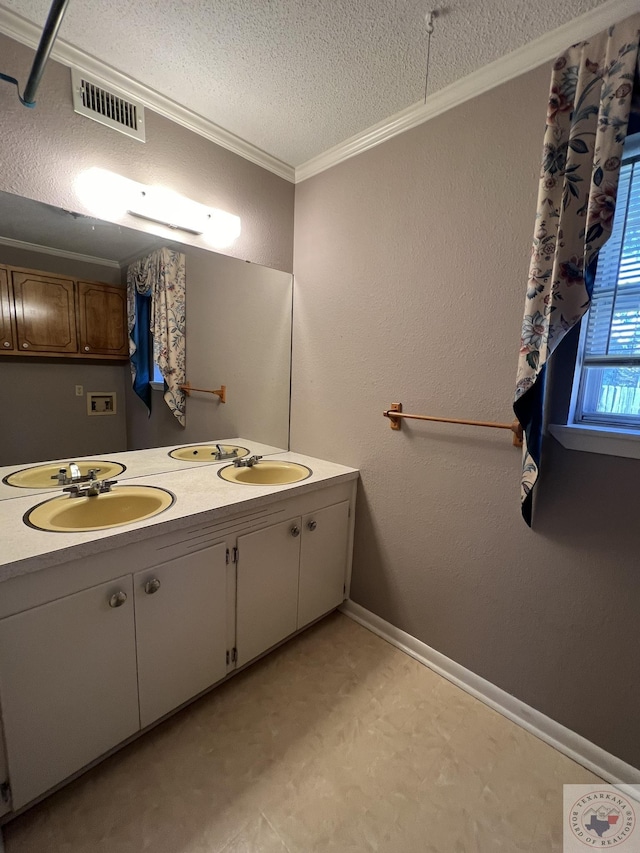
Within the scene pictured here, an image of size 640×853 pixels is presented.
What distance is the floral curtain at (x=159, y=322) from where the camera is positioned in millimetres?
1588

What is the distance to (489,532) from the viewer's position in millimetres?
1455

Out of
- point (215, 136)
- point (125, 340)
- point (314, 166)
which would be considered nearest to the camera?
point (125, 340)

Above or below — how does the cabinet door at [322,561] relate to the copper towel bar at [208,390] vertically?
below

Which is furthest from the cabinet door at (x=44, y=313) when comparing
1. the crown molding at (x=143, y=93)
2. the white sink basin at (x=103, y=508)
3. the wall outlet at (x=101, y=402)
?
the crown molding at (x=143, y=93)

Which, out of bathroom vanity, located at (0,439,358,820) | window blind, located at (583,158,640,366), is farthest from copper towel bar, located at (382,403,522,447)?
bathroom vanity, located at (0,439,358,820)

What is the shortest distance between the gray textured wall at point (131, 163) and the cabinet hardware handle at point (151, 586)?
4.48 ft

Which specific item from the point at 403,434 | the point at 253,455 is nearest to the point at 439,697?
the point at 403,434

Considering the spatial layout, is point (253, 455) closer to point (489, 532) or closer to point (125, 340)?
point (125, 340)

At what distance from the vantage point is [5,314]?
129 cm

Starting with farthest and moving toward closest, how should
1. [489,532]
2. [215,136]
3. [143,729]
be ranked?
[215,136] < [489,532] < [143,729]

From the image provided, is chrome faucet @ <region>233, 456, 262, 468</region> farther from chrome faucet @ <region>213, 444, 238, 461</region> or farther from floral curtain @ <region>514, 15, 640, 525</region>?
floral curtain @ <region>514, 15, 640, 525</region>

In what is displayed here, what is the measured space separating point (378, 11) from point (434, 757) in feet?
7.96

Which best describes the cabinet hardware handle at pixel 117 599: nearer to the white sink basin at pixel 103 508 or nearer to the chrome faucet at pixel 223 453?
the white sink basin at pixel 103 508

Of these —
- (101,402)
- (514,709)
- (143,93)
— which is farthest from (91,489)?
(514,709)
